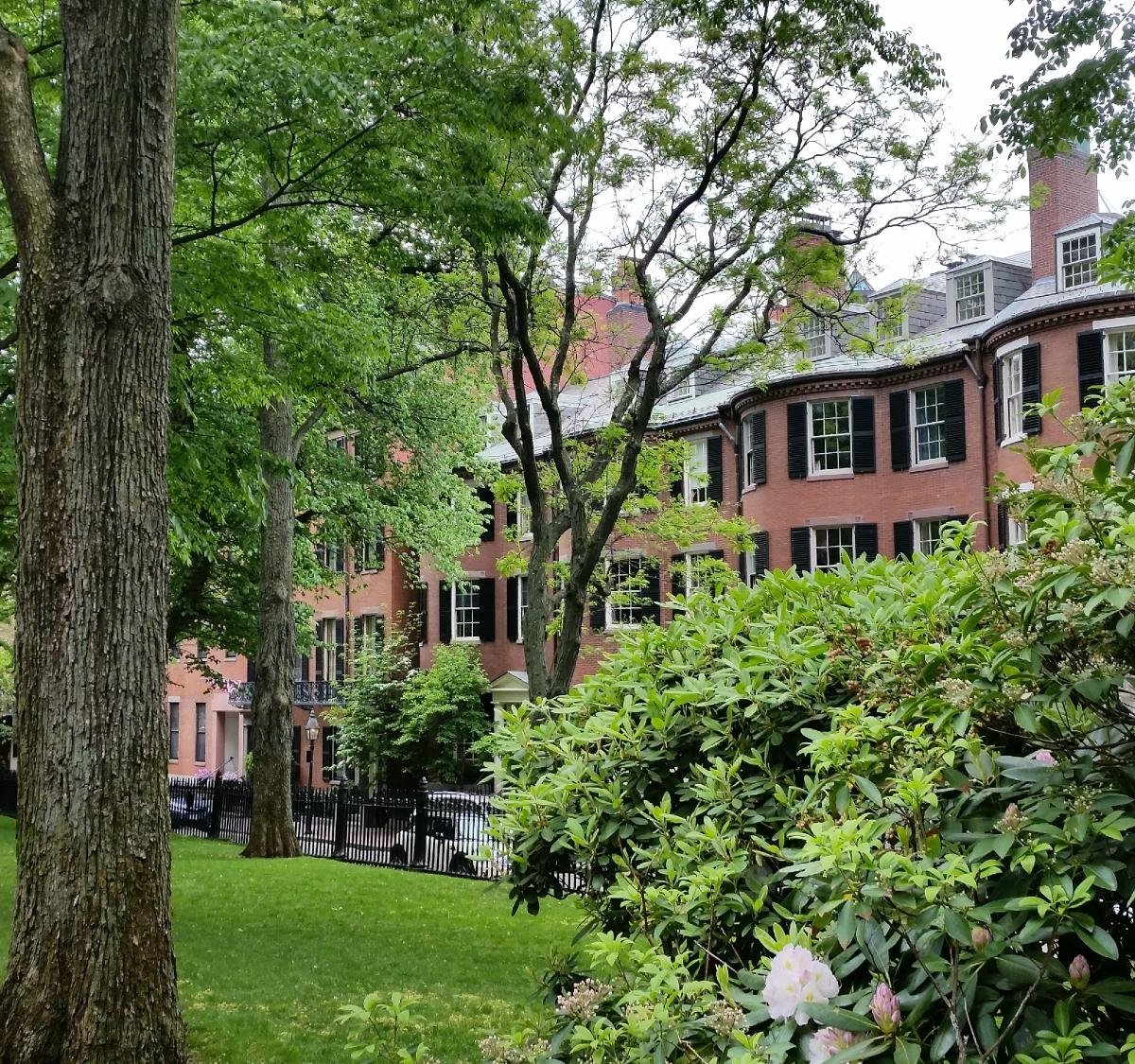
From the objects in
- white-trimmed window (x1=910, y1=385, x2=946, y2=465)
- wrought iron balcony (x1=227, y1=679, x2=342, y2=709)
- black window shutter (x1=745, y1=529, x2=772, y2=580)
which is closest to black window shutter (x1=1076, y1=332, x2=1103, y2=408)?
white-trimmed window (x1=910, y1=385, x2=946, y2=465)

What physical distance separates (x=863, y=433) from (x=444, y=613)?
17.1m

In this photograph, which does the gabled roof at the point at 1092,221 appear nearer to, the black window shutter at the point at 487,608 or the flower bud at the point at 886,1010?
the black window shutter at the point at 487,608

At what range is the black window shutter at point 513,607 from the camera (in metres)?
40.1

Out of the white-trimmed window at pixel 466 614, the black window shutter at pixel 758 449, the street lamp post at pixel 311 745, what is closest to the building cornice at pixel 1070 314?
the black window shutter at pixel 758 449

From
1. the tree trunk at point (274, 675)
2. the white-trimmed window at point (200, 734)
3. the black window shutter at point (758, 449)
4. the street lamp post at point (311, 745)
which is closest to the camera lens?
the tree trunk at point (274, 675)

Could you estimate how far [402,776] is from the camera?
39812mm

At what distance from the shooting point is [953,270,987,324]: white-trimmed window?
1217 inches

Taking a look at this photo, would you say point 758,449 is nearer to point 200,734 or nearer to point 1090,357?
point 1090,357

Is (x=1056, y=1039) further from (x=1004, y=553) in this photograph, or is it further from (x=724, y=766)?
(x=724, y=766)

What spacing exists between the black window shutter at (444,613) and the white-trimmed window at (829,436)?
50.4ft

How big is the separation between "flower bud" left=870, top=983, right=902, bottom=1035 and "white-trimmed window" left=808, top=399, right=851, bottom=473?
98.8 ft

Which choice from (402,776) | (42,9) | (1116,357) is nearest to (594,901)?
(42,9)

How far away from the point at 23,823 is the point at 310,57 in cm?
675

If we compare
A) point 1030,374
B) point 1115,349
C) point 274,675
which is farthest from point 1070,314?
point 274,675
